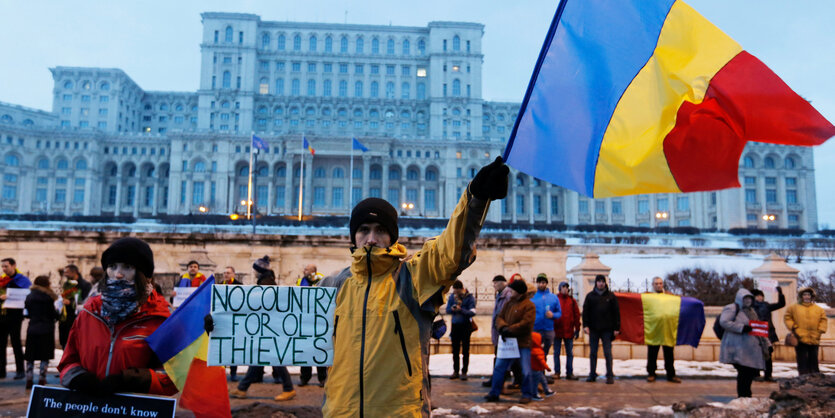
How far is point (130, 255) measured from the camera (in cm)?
319

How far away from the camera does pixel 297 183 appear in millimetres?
87312

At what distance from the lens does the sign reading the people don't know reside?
3701mm

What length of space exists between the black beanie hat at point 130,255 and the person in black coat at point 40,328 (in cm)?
565

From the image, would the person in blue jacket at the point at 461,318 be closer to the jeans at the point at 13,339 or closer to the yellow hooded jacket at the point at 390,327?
the yellow hooded jacket at the point at 390,327

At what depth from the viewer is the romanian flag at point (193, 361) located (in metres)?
3.58

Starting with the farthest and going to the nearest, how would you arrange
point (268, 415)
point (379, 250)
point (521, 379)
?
point (521, 379) → point (268, 415) → point (379, 250)

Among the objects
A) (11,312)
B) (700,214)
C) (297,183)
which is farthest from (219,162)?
(11,312)

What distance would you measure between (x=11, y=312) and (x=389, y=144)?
8038 cm

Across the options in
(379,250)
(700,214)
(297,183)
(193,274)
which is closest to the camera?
(379,250)

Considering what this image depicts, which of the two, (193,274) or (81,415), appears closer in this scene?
(81,415)

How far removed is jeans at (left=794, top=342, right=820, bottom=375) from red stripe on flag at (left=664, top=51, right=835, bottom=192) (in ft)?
24.1

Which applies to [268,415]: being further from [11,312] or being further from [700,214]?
[700,214]

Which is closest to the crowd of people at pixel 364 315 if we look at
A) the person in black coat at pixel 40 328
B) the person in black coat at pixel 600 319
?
the person in black coat at pixel 40 328

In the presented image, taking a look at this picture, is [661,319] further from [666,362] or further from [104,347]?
[104,347]
